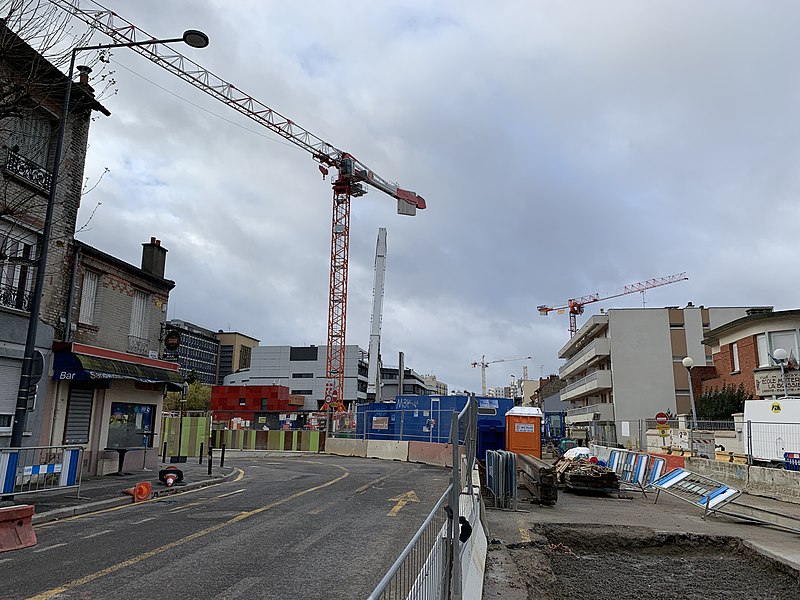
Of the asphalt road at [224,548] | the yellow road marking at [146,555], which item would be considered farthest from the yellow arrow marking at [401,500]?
the yellow road marking at [146,555]

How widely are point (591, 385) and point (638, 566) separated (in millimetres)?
53069

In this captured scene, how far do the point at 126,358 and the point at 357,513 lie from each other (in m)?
10.7

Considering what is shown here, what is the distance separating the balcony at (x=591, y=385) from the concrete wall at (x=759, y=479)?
36.8 meters

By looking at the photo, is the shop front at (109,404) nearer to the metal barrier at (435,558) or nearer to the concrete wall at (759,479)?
the metal barrier at (435,558)

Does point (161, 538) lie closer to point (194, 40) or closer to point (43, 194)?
point (194, 40)

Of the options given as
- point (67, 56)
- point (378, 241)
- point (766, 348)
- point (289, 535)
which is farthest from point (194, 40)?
point (378, 241)

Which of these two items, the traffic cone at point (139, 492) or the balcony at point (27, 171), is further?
the balcony at point (27, 171)

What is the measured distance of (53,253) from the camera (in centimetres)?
1719

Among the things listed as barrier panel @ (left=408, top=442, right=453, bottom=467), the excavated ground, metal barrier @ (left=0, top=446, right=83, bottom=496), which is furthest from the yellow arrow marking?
barrier panel @ (left=408, top=442, right=453, bottom=467)

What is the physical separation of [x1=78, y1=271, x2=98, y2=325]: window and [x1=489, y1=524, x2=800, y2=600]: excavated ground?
14.2 m

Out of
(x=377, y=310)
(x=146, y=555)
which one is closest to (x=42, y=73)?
(x=146, y=555)

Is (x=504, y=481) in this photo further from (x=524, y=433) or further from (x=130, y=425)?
(x=130, y=425)

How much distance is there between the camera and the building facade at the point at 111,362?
1719cm

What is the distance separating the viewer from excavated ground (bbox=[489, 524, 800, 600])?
27.7ft
